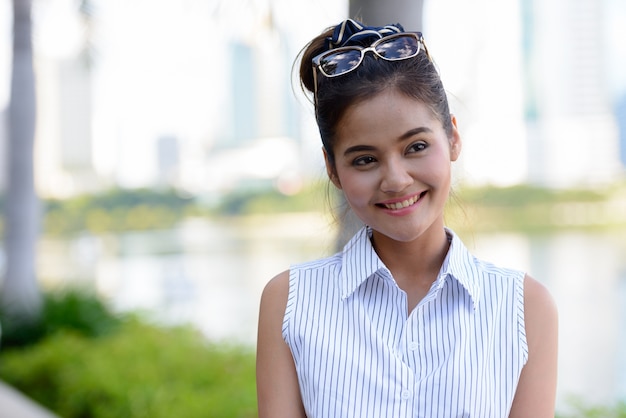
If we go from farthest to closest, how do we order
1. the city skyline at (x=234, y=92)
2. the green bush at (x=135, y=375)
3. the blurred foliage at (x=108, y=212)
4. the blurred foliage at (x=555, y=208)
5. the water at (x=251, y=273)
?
the blurred foliage at (x=108, y=212)
the blurred foliage at (x=555, y=208)
the water at (x=251, y=273)
the city skyline at (x=234, y=92)
the green bush at (x=135, y=375)

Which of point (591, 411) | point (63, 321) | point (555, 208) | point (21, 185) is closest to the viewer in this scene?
point (591, 411)

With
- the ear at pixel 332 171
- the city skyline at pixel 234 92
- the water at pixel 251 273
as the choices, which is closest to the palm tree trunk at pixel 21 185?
the city skyline at pixel 234 92

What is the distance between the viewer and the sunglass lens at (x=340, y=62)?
131 centimetres

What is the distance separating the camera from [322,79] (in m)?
1.33

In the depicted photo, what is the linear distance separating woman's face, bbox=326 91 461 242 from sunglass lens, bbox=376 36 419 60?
75 mm

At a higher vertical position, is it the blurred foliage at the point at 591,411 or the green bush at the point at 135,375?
the blurred foliage at the point at 591,411

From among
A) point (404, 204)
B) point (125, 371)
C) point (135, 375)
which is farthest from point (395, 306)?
point (125, 371)

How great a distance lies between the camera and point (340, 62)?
1.32 meters

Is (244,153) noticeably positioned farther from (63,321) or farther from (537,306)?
(537,306)

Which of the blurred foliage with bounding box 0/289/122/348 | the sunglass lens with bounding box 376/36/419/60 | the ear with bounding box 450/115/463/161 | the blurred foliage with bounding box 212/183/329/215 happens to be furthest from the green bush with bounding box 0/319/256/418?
the blurred foliage with bounding box 212/183/329/215

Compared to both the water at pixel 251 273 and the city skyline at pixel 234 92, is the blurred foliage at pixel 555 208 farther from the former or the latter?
the water at pixel 251 273

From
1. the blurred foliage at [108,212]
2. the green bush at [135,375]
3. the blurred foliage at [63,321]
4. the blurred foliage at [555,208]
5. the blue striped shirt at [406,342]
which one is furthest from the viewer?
the blurred foliage at [108,212]

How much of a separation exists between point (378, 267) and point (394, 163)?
191 mm

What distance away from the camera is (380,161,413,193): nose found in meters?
1.26
